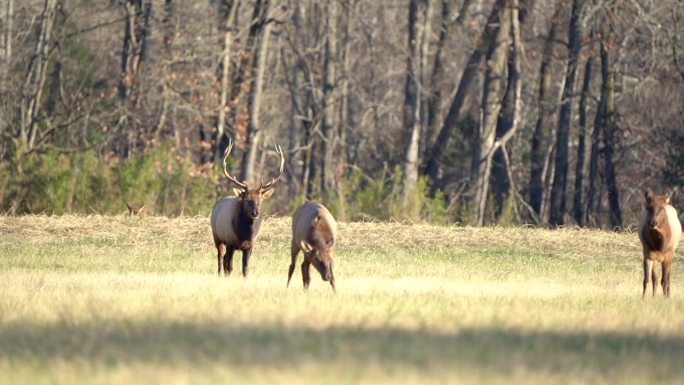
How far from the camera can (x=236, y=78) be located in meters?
41.0

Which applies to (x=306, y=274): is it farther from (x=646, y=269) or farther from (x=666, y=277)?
(x=666, y=277)

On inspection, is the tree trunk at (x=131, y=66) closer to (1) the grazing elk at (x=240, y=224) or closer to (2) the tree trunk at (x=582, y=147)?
(2) the tree trunk at (x=582, y=147)

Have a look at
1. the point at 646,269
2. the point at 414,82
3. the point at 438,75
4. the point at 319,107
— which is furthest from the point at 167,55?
the point at 646,269

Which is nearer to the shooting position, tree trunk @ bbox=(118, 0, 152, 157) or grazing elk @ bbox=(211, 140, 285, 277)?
grazing elk @ bbox=(211, 140, 285, 277)

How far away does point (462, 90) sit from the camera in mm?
39188

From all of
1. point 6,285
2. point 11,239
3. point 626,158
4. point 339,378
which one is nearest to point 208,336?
point 339,378

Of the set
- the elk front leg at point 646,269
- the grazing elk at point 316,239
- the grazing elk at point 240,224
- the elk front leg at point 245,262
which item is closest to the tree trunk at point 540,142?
the grazing elk at point 240,224

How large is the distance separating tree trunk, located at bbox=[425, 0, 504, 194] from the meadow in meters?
14.0

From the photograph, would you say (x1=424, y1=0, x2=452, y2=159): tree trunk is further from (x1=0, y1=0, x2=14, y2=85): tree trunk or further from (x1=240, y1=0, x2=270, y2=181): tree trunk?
(x1=0, y1=0, x2=14, y2=85): tree trunk

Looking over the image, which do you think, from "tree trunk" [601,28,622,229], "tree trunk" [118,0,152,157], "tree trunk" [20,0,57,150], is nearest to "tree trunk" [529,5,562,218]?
"tree trunk" [601,28,622,229]

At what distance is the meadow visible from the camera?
958 cm

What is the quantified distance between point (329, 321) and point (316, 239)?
4748 mm

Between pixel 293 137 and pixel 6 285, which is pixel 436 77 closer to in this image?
pixel 293 137

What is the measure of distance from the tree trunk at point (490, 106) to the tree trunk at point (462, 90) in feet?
0.96
